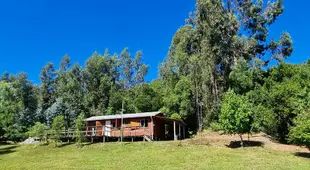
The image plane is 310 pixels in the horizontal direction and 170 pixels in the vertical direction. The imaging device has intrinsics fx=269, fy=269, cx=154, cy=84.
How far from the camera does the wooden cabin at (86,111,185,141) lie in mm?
30000

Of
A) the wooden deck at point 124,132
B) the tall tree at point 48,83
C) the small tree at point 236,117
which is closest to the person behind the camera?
the small tree at point 236,117

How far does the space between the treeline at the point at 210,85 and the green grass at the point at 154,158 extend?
308cm

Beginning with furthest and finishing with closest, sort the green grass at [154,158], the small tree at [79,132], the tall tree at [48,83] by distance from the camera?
the tall tree at [48,83] → the small tree at [79,132] → the green grass at [154,158]

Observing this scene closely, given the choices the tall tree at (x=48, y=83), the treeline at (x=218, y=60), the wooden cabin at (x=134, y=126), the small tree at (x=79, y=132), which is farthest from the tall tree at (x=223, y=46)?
the tall tree at (x=48, y=83)

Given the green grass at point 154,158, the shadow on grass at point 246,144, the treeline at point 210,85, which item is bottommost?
the green grass at point 154,158

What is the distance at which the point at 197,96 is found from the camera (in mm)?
38125

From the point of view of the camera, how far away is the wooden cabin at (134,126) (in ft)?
98.4

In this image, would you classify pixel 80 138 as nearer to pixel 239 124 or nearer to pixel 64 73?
pixel 239 124

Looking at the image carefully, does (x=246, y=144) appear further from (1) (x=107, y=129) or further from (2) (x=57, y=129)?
(2) (x=57, y=129)

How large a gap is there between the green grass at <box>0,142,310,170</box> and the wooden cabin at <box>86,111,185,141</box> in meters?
3.13

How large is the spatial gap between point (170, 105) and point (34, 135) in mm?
18033

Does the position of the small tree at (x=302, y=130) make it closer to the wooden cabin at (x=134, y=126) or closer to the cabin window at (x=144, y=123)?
the wooden cabin at (x=134, y=126)

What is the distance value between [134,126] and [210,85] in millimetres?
13935

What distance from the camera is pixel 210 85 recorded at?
3862 cm
